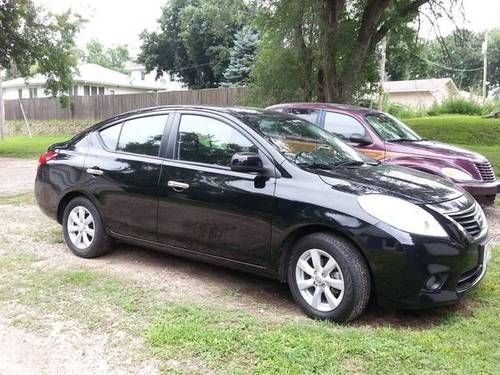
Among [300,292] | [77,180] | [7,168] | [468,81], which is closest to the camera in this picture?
[300,292]

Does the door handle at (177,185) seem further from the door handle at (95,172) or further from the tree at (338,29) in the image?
the tree at (338,29)

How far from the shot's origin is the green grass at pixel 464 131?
19078 mm

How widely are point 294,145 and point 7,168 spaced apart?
41.9 feet

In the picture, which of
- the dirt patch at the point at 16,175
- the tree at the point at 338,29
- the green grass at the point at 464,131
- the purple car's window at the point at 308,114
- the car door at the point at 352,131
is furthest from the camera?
the green grass at the point at 464,131

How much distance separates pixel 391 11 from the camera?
1552cm

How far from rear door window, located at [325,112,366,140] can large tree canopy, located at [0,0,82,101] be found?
1457 centimetres

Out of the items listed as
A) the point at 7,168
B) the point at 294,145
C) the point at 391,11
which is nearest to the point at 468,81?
the point at 391,11

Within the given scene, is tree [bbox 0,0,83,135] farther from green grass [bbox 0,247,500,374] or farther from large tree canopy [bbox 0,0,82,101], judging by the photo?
green grass [bbox 0,247,500,374]

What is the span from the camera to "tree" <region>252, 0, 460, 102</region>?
1504cm


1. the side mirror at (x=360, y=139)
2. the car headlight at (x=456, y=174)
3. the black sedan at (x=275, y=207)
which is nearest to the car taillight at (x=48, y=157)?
the black sedan at (x=275, y=207)

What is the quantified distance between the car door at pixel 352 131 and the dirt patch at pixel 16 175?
6193mm

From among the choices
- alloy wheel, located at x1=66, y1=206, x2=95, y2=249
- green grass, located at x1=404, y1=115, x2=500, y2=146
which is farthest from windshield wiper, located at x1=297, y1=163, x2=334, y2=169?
green grass, located at x1=404, y1=115, x2=500, y2=146

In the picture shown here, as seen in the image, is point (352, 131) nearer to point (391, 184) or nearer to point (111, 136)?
point (111, 136)

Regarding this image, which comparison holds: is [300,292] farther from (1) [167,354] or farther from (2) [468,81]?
(2) [468,81]
